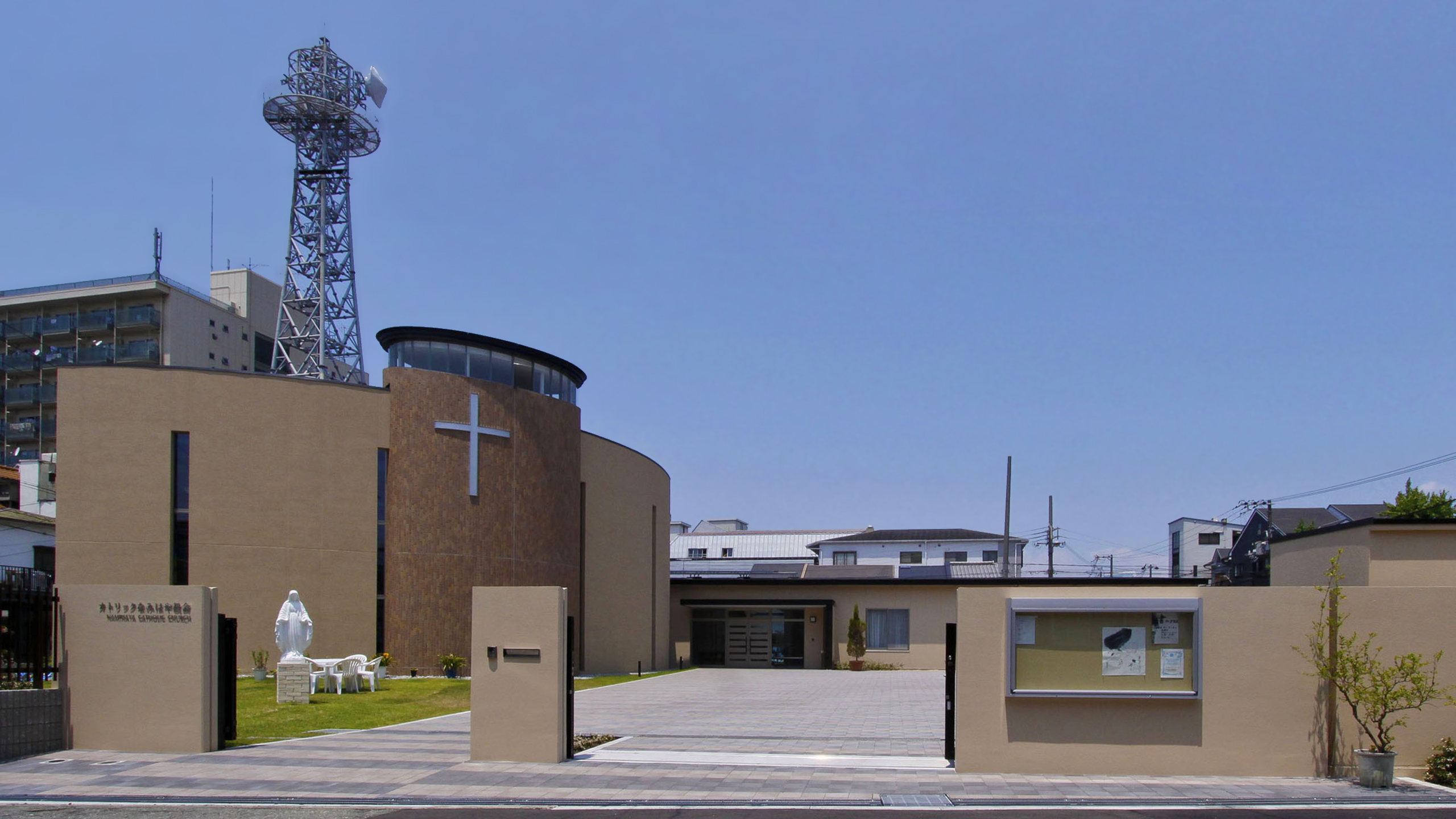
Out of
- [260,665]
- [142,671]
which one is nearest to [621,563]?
[260,665]

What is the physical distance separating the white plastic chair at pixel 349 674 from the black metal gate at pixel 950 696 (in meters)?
14.9

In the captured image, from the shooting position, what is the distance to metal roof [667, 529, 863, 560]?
79.5 metres

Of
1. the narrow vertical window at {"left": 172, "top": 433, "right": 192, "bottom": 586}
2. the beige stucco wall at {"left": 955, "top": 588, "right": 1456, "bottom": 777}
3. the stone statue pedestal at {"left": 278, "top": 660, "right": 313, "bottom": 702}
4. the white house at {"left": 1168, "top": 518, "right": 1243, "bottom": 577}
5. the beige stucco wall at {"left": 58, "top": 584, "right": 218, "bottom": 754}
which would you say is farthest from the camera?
the white house at {"left": 1168, "top": 518, "right": 1243, "bottom": 577}

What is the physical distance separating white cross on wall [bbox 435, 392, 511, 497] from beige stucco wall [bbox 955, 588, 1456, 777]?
19803 millimetres

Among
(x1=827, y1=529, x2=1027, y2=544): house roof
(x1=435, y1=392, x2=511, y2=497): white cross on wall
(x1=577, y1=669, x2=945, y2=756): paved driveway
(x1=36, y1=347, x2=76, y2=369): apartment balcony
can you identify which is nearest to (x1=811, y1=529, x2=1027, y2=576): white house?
(x1=827, y1=529, x2=1027, y2=544): house roof

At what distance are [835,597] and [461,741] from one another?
1096 inches

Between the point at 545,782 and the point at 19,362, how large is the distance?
73101 millimetres

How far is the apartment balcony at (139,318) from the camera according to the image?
6781 cm

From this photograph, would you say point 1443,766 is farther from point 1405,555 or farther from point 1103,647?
point 1103,647

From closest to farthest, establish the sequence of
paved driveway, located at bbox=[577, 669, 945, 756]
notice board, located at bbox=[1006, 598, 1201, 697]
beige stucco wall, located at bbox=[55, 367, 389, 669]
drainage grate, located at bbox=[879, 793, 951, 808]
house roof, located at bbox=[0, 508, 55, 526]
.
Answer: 1. drainage grate, located at bbox=[879, 793, 951, 808]
2. notice board, located at bbox=[1006, 598, 1201, 697]
3. paved driveway, located at bbox=[577, 669, 945, 756]
4. beige stucco wall, located at bbox=[55, 367, 389, 669]
5. house roof, located at bbox=[0, 508, 55, 526]

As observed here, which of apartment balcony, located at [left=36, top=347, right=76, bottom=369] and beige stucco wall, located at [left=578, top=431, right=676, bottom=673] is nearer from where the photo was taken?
beige stucco wall, located at [left=578, top=431, right=676, bottom=673]

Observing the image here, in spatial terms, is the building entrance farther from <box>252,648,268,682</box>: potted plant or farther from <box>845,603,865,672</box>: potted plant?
<box>252,648,268,682</box>: potted plant

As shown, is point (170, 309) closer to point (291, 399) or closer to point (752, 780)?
point (291, 399)

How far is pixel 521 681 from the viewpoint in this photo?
13.4 metres
